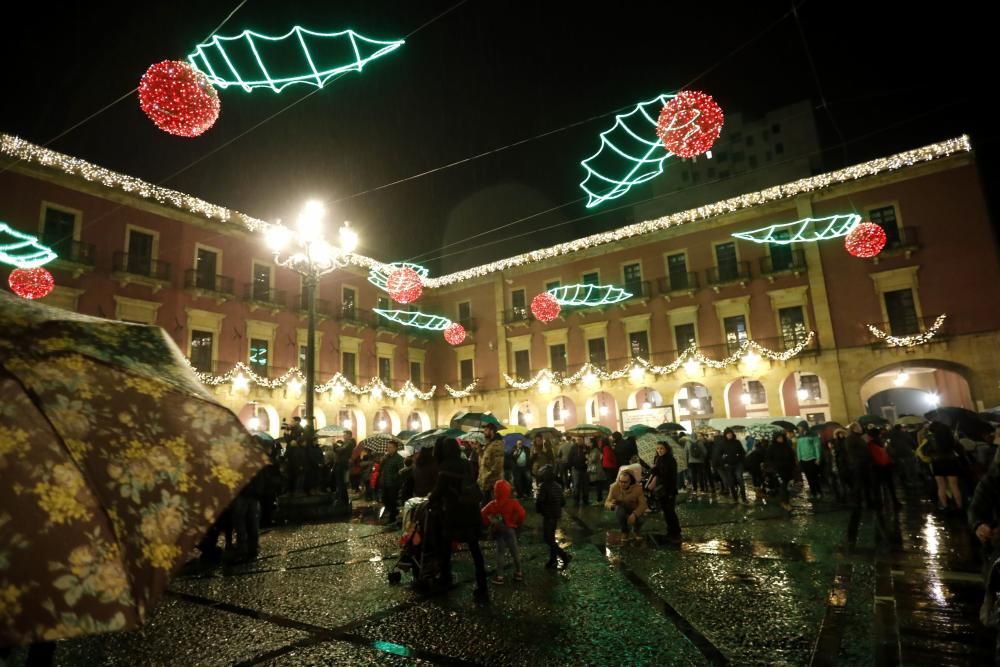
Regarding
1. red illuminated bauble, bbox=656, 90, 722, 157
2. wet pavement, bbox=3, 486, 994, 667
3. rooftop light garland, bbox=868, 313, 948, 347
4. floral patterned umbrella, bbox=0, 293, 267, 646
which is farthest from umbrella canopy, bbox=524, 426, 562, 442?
floral patterned umbrella, bbox=0, 293, 267, 646

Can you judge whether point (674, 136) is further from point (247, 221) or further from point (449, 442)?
point (247, 221)

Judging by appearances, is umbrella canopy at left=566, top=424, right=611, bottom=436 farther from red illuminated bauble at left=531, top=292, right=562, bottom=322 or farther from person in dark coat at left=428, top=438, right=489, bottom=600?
person in dark coat at left=428, top=438, right=489, bottom=600

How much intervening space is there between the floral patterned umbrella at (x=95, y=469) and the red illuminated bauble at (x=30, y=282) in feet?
47.8

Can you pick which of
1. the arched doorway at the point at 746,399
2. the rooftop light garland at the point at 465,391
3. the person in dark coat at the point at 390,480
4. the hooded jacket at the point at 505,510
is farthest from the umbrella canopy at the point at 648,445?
the rooftop light garland at the point at 465,391

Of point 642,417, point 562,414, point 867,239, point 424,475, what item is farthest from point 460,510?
point 562,414

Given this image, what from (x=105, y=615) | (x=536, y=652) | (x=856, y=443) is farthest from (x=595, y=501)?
(x=105, y=615)

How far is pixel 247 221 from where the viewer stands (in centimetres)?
2262

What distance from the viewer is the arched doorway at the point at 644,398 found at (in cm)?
2454

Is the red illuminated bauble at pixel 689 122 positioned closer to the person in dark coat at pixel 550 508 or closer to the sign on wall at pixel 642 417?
the person in dark coat at pixel 550 508

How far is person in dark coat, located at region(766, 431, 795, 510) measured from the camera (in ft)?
32.5

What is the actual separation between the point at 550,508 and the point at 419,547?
4.92ft

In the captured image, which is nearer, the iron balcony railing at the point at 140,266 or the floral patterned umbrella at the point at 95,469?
the floral patterned umbrella at the point at 95,469

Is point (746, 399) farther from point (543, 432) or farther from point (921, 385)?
point (543, 432)

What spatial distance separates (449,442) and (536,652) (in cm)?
204
